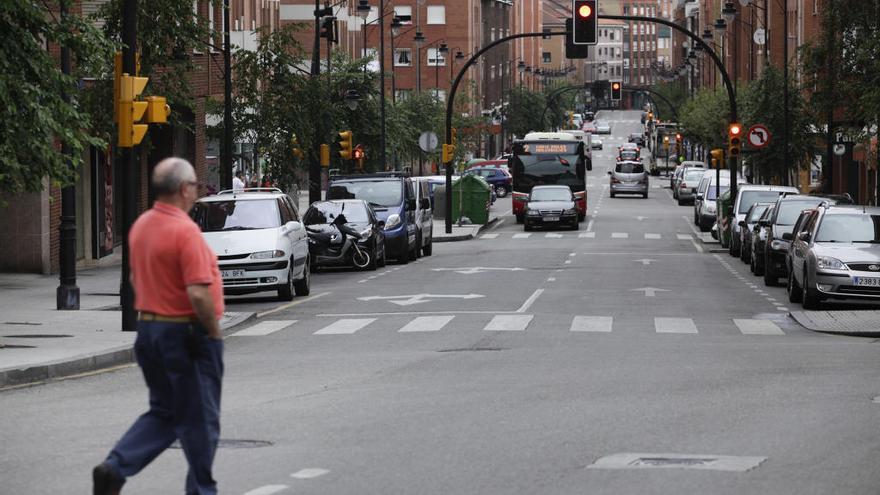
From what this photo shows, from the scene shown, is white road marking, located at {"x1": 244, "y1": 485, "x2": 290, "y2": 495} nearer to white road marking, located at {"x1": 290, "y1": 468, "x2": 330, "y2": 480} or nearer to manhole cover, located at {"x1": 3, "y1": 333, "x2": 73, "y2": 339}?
white road marking, located at {"x1": 290, "y1": 468, "x2": 330, "y2": 480}

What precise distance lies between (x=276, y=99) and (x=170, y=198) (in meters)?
32.6

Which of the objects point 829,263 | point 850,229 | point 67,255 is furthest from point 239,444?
point 850,229

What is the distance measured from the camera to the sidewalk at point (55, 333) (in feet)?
52.7

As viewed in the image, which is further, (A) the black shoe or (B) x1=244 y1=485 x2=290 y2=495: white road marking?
(B) x1=244 y1=485 x2=290 y2=495: white road marking

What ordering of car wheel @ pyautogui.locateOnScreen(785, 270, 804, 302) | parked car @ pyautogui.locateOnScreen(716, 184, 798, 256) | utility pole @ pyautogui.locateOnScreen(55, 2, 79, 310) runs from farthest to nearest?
parked car @ pyautogui.locateOnScreen(716, 184, 798, 256) → car wheel @ pyautogui.locateOnScreen(785, 270, 804, 302) → utility pole @ pyautogui.locateOnScreen(55, 2, 79, 310)

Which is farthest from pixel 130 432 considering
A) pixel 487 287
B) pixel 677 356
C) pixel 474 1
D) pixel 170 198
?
pixel 474 1

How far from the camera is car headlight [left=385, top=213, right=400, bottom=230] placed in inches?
1522

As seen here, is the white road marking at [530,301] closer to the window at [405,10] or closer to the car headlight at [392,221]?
the car headlight at [392,221]

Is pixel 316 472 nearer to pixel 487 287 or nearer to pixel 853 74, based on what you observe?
pixel 487 287

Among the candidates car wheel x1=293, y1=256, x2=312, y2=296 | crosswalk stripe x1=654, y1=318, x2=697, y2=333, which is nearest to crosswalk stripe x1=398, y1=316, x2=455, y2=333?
crosswalk stripe x1=654, y1=318, x2=697, y2=333

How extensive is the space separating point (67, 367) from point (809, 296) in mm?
12343

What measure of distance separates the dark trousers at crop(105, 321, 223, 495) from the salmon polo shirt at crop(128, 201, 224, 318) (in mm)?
119

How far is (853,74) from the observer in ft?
121

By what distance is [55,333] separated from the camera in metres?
19.8
